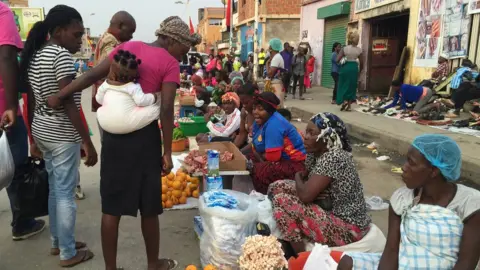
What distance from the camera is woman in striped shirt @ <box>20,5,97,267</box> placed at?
2684mm

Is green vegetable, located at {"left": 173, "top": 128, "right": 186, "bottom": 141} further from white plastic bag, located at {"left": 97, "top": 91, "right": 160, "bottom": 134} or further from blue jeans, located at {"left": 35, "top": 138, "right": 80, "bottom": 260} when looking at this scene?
white plastic bag, located at {"left": 97, "top": 91, "right": 160, "bottom": 134}

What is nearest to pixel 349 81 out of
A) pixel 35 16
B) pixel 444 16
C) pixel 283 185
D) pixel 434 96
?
pixel 434 96

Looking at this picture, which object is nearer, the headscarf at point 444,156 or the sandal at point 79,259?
the headscarf at point 444,156

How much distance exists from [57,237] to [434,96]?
8.31 meters

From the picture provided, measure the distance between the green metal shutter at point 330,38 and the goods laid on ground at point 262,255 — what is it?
44.0ft

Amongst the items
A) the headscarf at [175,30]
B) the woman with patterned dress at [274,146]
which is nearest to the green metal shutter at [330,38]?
the woman with patterned dress at [274,146]

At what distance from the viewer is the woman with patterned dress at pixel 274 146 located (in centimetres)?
364

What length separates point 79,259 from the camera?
2.97 metres

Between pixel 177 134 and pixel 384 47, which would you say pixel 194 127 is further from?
pixel 384 47

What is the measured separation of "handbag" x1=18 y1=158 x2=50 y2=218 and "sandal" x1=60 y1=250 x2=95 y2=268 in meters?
0.47

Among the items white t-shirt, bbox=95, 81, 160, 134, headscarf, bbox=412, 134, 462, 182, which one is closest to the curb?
headscarf, bbox=412, 134, 462, 182

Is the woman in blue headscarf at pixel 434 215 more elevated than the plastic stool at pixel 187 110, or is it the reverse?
the woman in blue headscarf at pixel 434 215

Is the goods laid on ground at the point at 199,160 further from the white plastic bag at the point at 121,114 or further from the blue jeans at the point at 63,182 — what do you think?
the white plastic bag at the point at 121,114

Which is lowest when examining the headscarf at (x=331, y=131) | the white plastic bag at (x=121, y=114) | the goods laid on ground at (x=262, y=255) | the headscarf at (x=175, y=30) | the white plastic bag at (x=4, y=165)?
the goods laid on ground at (x=262, y=255)
